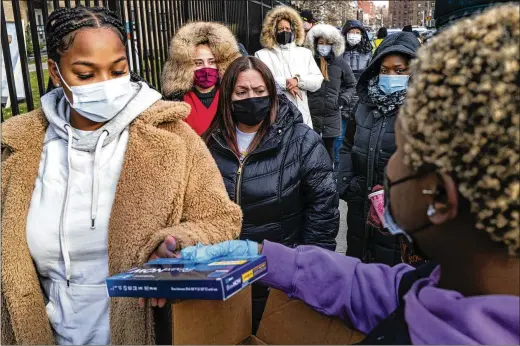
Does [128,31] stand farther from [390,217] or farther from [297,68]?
[390,217]

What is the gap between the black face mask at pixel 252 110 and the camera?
2.84 m

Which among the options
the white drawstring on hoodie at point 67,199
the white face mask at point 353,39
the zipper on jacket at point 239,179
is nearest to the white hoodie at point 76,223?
the white drawstring on hoodie at point 67,199

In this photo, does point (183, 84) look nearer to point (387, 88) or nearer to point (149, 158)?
point (387, 88)

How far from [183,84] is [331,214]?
1760mm

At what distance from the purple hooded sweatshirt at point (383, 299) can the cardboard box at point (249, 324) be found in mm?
51

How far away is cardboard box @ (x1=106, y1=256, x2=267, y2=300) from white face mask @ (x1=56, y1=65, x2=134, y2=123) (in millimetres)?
681

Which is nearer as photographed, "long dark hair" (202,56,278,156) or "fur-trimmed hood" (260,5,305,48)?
"long dark hair" (202,56,278,156)

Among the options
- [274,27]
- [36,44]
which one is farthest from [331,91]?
[36,44]

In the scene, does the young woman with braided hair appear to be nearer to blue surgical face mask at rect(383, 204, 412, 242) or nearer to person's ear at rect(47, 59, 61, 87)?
person's ear at rect(47, 59, 61, 87)

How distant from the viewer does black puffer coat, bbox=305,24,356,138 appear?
614 centimetres

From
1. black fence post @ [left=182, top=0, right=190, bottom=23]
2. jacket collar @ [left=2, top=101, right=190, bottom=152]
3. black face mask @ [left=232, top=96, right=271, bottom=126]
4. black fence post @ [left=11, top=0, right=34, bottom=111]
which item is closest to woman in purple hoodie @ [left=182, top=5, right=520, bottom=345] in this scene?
jacket collar @ [left=2, top=101, right=190, bottom=152]

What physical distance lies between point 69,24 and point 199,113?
6.68 feet

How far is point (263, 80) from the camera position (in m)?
2.94

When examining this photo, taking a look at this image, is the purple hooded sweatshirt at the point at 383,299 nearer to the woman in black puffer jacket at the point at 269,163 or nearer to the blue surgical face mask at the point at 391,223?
the blue surgical face mask at the point at 391,223
